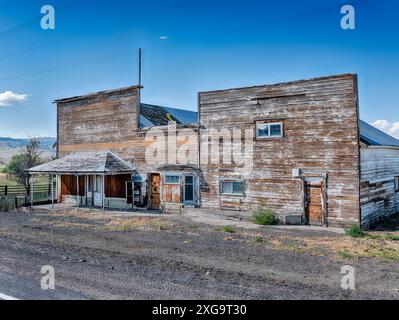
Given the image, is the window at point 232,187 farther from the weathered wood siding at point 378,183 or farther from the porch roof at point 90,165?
the porch roof at point 90,165

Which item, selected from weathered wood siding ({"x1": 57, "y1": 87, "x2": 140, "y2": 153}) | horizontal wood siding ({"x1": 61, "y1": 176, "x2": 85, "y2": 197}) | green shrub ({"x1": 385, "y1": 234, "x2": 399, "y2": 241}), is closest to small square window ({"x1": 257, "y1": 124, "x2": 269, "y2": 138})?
green shrub ({"x1": 385, "y1": 234, "x2": 399, "y2": 241})

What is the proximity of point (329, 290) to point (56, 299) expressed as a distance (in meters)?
5.35

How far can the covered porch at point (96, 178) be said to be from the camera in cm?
2145

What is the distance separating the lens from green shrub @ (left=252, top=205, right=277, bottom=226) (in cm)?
1641

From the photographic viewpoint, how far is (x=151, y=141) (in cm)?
2152

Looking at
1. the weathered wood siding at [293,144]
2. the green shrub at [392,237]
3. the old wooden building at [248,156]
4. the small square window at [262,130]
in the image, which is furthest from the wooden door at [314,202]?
the small square window at [262,130]

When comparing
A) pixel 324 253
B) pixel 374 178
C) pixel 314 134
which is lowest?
pixel 324 253

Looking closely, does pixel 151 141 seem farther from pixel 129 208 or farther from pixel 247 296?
pixel 247 296

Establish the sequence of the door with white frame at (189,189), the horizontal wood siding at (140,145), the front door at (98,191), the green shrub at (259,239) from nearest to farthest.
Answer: the green shrub at (259,239)
the door with white frame at (189,189)
the horizontal wood siding at (140,145)
the front door at (98,191)

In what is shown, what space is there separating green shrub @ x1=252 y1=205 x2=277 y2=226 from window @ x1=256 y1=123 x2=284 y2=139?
365cm

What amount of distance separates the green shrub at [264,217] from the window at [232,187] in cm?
167

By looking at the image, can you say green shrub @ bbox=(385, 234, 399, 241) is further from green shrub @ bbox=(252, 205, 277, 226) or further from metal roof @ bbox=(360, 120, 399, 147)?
green shrub @ bbox=(252, 205, 277, 226)
